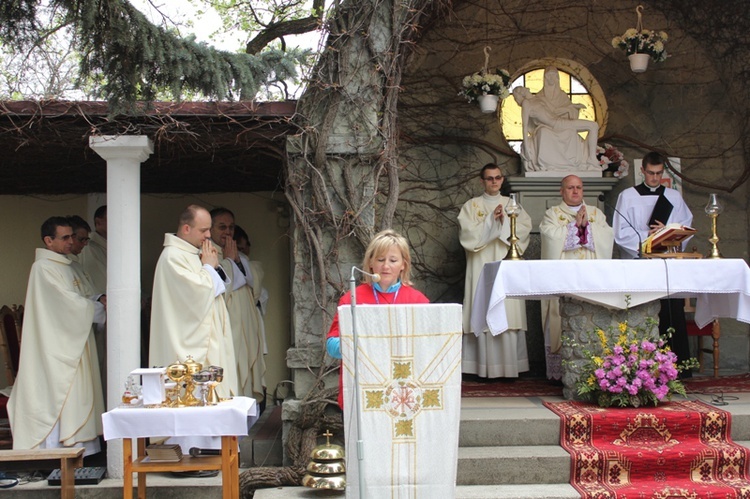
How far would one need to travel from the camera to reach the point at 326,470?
19.5 ft

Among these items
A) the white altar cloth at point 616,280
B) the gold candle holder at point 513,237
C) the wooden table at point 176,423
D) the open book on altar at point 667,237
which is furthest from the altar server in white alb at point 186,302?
the open book on altar at point 667,237

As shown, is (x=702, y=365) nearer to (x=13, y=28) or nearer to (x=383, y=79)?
(x=383, y=79)

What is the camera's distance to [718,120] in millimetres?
9828

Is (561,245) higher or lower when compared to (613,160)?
lower

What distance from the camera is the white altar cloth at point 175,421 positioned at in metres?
5.29

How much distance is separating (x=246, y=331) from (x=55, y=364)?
77.2 inches

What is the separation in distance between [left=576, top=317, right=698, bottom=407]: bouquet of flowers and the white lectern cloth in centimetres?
231

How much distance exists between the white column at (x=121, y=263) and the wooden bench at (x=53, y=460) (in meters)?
0.48

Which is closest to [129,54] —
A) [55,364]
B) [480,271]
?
[55,364]

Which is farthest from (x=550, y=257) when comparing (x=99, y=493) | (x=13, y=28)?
(x=13, y=28)

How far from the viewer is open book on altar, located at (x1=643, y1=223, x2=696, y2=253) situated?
7043mm

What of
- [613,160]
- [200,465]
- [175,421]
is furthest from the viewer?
[613,160]

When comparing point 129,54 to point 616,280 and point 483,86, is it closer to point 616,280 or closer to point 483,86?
point 616,280

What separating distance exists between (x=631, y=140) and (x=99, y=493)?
6550 mm
